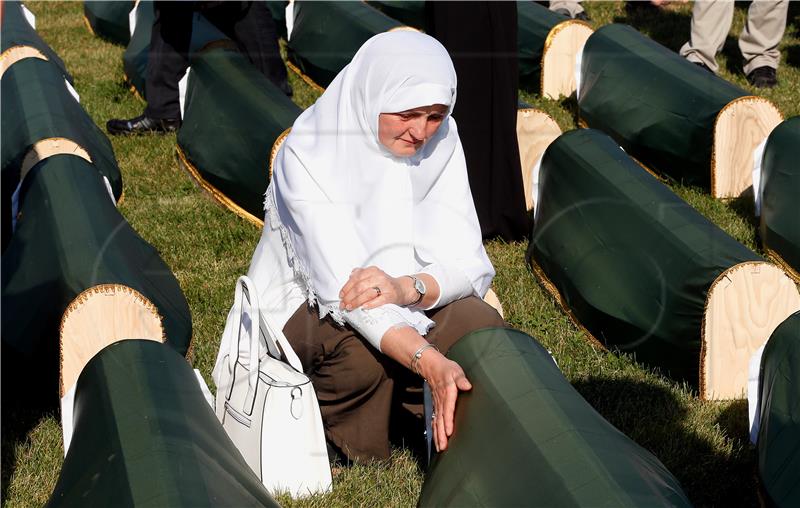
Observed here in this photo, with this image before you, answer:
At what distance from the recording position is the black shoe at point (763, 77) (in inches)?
304

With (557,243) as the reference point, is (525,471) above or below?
above

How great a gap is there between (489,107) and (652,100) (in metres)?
1.22

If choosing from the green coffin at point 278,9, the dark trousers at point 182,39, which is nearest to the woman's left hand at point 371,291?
the dark trousers at point 182,39

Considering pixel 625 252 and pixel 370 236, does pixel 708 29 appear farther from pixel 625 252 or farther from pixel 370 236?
pixel 370 236

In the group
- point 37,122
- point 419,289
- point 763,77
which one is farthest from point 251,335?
point 763,77

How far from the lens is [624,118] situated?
6.38 meters

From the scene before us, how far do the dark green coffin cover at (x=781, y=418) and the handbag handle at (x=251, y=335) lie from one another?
1377 mm

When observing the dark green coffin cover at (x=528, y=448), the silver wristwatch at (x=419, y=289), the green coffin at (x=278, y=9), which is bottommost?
the green coffin at (x=278, y=9)

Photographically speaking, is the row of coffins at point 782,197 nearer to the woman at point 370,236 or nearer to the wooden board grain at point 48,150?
the woman at point 370,236

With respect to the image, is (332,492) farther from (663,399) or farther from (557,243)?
(557,243)

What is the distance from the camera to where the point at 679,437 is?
3.77 m

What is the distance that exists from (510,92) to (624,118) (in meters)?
1.15

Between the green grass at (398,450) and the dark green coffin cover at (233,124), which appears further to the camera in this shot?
the dark green coffin cover at (233,124)

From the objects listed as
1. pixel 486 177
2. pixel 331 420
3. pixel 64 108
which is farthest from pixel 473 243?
pixel 64 108
